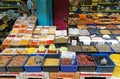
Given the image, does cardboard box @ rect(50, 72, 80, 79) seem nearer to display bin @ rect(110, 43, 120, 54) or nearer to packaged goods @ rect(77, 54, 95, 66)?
packaged goods @ rect(77, 54, 95, 66)

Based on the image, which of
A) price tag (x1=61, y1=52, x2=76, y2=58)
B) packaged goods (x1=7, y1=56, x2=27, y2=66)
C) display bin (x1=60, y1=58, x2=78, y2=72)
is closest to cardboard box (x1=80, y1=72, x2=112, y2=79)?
display bin (x1=60, y1=58, x2=78, y2=72)

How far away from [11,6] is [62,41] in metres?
5.48

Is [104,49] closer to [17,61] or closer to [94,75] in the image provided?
[94,75]

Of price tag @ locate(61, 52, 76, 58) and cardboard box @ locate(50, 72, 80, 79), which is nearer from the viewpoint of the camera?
cardboard box @ locate(50, 72, 80, 79)

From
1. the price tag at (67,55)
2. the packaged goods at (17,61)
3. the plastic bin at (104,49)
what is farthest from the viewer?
the plastic bin at (104,49)

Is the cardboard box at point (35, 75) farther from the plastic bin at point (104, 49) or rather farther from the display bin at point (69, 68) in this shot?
the plastic bin at point (104, 49)

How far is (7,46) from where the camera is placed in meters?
3.47

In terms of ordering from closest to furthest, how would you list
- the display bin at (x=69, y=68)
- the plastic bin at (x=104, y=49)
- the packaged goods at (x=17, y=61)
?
the display bin at (x=69, y=68) → the packaged goods at (x=17, y=61) → the plastic bin at (x=104, y=49)

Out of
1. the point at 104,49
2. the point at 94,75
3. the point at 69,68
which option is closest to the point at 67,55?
the point at 69,68

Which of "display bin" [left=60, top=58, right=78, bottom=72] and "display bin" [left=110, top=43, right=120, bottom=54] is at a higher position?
→ "display bin" [left=110, top=43, right=120, bottom=54]

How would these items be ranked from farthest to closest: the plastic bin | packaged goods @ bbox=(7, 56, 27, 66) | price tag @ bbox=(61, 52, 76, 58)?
the plastic bin, price tag @ bbox=(61, 52, 76, 58), packaged goods @ bbox=(7, 56, 27, 66)

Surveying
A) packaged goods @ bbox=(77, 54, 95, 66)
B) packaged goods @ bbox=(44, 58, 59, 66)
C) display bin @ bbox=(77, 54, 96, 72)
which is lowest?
display bin @ bbox=(77, 54, 96, 72)

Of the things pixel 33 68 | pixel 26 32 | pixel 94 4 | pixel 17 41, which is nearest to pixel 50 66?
pixel 33 68

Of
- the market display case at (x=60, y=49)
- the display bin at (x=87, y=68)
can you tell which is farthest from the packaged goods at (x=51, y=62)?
the display bin at (x=87, y=68)
